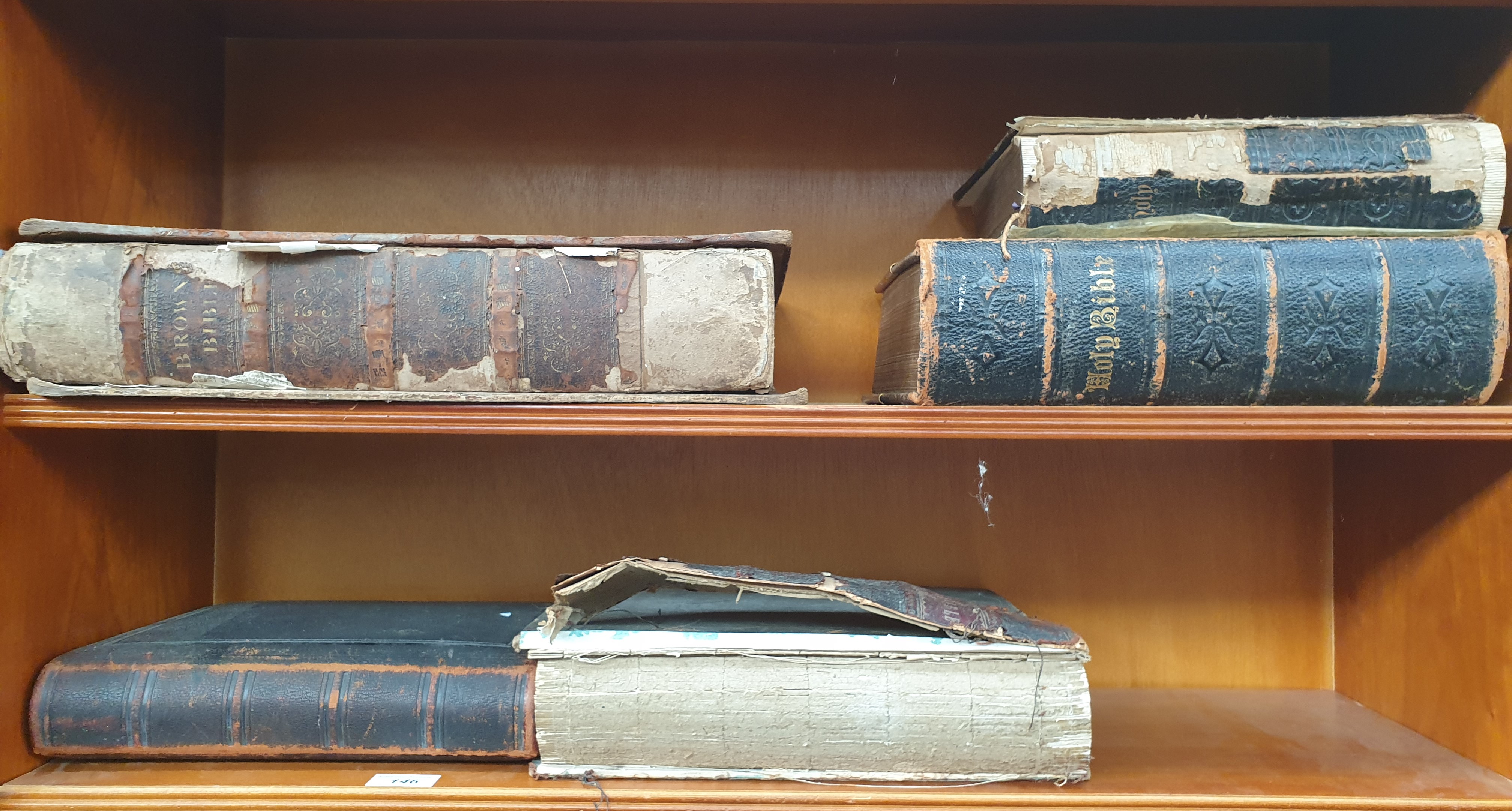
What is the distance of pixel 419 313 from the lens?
611 mm

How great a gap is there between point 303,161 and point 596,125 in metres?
0.33

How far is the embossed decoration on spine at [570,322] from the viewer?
612mm

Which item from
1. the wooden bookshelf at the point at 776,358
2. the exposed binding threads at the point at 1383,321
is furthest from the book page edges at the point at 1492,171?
the wooden bookshelf at the point at 776,358

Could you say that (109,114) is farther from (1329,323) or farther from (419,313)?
(1329,323)

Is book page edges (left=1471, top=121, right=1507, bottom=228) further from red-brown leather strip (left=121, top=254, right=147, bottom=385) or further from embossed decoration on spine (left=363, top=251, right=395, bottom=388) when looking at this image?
red-brown leather strip (left=121, top=254, right=147, bottom=385)

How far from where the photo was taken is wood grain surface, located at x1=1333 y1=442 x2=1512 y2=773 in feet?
2.13

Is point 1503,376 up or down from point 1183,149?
down

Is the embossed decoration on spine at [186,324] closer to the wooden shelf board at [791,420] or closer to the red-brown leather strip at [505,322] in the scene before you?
the wooden shelf board at [791,420]

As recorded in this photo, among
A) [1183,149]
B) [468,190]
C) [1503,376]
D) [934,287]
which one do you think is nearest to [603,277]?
[934,287]

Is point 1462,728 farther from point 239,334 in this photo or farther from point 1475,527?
point 239,334

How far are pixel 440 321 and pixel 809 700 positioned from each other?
41 centimetres

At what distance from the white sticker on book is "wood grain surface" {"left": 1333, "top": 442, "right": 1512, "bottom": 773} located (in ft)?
2.83

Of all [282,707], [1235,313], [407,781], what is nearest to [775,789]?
[407,781]

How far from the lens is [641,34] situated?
2.85 feet
